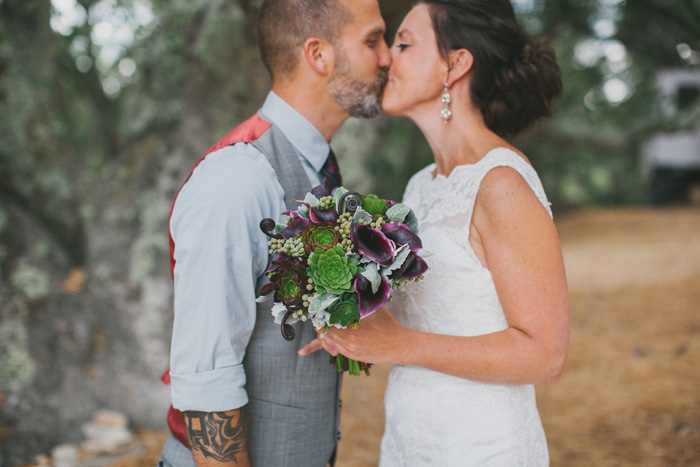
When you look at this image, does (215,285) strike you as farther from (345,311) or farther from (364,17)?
(364,17)

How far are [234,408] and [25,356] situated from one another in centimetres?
285

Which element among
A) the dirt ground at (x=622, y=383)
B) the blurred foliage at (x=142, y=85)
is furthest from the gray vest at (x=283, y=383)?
the dirt ground at (x=622, y=383)

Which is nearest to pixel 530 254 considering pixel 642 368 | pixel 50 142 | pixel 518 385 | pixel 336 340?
pixel 518 385

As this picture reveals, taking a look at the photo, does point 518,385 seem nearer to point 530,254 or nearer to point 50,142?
point 530,254

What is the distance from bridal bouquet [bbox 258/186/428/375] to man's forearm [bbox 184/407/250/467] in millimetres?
384

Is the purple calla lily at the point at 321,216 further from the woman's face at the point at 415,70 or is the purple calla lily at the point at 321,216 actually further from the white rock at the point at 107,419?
the white rock at the point at 107,419

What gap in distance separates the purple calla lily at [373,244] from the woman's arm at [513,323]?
1.13 feet

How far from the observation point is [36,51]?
4.10 m

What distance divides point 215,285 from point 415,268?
1.98 ft

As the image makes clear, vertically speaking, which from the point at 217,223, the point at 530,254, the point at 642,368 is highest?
the point at 217,223

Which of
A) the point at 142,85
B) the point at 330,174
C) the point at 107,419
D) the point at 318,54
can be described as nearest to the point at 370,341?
the point at 330,174

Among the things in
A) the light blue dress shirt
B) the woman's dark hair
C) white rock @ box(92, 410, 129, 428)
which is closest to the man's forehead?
the woman's dark hair

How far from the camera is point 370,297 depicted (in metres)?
1.43

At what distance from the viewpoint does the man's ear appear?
6.86ft
